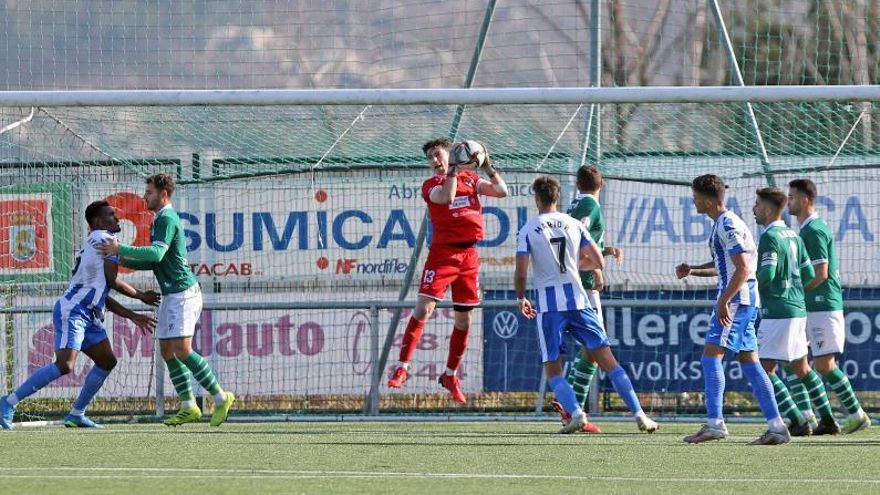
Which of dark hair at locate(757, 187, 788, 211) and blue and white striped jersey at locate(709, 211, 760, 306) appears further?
dark hair at locate(757, 187, 788, 211)

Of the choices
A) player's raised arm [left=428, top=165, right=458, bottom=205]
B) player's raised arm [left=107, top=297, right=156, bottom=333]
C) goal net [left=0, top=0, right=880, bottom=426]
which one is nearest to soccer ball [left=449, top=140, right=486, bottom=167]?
player's raised arm [left=428, top=165, right=458, bottom=205]

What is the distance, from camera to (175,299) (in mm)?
11008

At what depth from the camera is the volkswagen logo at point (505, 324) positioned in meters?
14.3

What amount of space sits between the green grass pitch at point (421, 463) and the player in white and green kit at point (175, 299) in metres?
0.32

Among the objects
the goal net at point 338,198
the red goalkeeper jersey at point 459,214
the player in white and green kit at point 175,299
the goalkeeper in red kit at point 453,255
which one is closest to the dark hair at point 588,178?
→ the goalkeeper in red kit at point 453,255

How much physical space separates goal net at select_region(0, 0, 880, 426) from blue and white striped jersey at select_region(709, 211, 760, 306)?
4.01m

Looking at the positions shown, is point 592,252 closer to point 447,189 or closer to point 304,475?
point 447,189

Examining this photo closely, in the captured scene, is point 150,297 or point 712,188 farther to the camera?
point 150,297

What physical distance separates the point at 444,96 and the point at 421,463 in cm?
463

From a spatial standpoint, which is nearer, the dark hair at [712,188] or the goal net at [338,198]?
the dark hair at [712,188]

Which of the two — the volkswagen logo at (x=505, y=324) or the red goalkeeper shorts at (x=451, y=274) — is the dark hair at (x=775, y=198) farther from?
the volkswagen logo at (x=505, y=324)

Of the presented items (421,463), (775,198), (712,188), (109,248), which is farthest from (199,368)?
(775,198)

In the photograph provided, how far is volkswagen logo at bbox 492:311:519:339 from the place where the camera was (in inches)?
561

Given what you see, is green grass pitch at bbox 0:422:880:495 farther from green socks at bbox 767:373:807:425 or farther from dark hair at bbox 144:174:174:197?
dark hair at bbox 144:174:174:197
